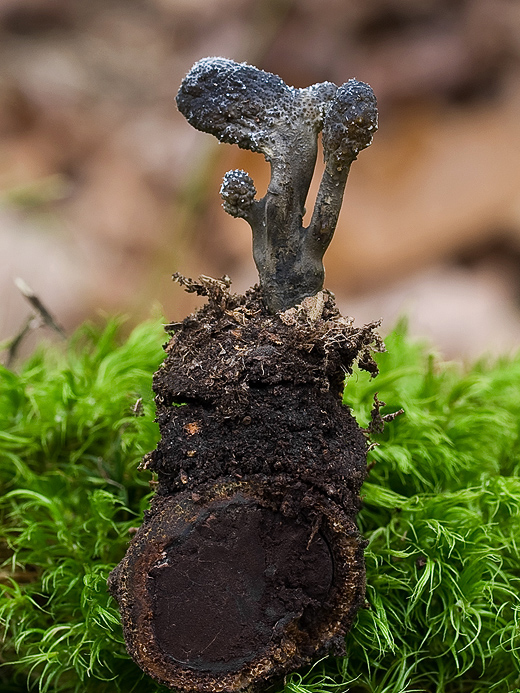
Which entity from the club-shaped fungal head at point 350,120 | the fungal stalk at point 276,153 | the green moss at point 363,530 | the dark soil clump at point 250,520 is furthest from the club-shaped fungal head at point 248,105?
the green moss at point 363,530

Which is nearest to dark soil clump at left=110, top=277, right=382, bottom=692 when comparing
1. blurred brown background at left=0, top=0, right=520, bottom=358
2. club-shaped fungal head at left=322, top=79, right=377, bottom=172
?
club-shaped fungal head at left=322, top=79, right=377, bottom=172

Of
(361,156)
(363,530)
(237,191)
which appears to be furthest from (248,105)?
(361,156)

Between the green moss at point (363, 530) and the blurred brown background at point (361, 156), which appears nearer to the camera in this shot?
→ the green moss at point (363, 530)

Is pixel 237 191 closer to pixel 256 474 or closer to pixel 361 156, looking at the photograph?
pixel 256 474

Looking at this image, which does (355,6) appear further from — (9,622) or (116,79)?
(9,622)

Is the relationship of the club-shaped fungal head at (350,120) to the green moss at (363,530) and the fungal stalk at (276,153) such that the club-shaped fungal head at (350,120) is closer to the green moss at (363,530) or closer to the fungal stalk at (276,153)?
the fungal stalk at (276,153)

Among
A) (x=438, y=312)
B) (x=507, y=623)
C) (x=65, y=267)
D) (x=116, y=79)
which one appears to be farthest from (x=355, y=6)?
(x=507, y=623)

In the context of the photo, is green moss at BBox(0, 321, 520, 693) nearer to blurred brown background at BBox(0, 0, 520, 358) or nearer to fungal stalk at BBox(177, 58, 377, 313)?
fungal stalk at BBox(177, 58, 377, 313)
